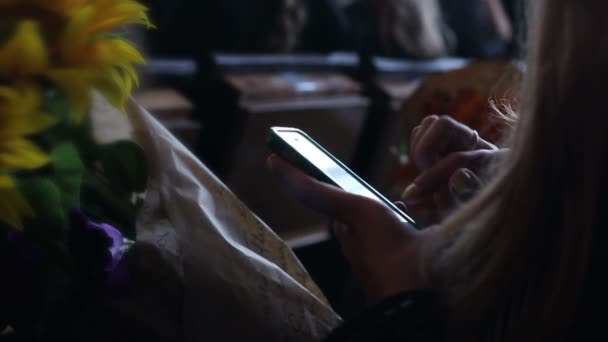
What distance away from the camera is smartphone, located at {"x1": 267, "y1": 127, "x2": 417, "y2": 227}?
487mm

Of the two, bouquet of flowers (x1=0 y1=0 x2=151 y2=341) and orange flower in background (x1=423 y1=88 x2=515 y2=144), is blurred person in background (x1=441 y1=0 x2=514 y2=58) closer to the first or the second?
orange flower in background (x1=423 y1=88 x2=515 y2=144)

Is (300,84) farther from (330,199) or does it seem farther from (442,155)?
(330,199)

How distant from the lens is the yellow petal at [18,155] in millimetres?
331

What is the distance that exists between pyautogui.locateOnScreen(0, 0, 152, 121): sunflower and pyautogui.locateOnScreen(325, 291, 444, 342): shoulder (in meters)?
0.19

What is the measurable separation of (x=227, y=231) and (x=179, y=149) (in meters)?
0.07

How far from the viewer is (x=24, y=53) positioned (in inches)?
13.1

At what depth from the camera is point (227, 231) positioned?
51 cm

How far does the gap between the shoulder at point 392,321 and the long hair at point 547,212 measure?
0.06ft

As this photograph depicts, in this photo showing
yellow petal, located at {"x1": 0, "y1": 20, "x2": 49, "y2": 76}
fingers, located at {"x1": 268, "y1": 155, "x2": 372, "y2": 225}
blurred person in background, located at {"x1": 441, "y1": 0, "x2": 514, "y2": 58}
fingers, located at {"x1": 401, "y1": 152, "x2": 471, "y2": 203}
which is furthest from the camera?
blurred person in background, located at {"x1": 441, "y1": 0, "x2": 514, "y2": 58}

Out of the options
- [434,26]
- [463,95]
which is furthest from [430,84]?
[434,26]

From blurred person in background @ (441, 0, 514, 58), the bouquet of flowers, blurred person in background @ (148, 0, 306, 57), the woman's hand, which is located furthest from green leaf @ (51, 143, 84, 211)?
blurred person in background @ (441, 0, 514, 58)

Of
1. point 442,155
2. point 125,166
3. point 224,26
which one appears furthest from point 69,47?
point 224,26

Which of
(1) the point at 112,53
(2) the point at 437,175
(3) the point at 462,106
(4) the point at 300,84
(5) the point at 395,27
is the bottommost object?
(4) the point at 300,84

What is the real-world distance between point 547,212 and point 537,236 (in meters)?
0.01
